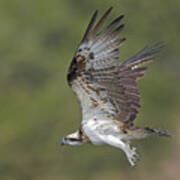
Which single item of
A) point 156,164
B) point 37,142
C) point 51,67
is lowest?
point 156,164

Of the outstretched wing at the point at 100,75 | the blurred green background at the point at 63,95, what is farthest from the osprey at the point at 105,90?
the blurred green background at the point at 63,95

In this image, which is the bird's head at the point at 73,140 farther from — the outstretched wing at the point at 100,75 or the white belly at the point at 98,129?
the outstretched wing at the point at 100,75

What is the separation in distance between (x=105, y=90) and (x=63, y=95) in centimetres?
1154

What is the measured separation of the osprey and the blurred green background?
28.7ft

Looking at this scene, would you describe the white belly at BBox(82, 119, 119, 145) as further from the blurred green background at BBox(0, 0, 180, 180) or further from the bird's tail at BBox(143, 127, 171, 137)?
the blurred green background at BBox(0, 0, 180, 180)

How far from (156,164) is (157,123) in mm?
1006

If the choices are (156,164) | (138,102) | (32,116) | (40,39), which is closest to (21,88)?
(32,116)

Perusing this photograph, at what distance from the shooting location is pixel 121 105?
8.94 m

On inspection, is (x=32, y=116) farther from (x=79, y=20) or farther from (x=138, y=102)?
(x=138, y=102)

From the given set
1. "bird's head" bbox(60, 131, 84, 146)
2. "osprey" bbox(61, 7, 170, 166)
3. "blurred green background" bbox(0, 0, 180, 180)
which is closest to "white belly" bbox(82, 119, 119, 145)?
"osprey" bbox(61, 7, 170, 166)

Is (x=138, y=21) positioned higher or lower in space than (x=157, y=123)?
higher

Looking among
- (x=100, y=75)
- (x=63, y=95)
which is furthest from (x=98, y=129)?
(x=63, y=95)

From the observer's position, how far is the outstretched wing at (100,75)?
8.48m

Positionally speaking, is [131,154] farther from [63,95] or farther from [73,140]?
[63,95]
